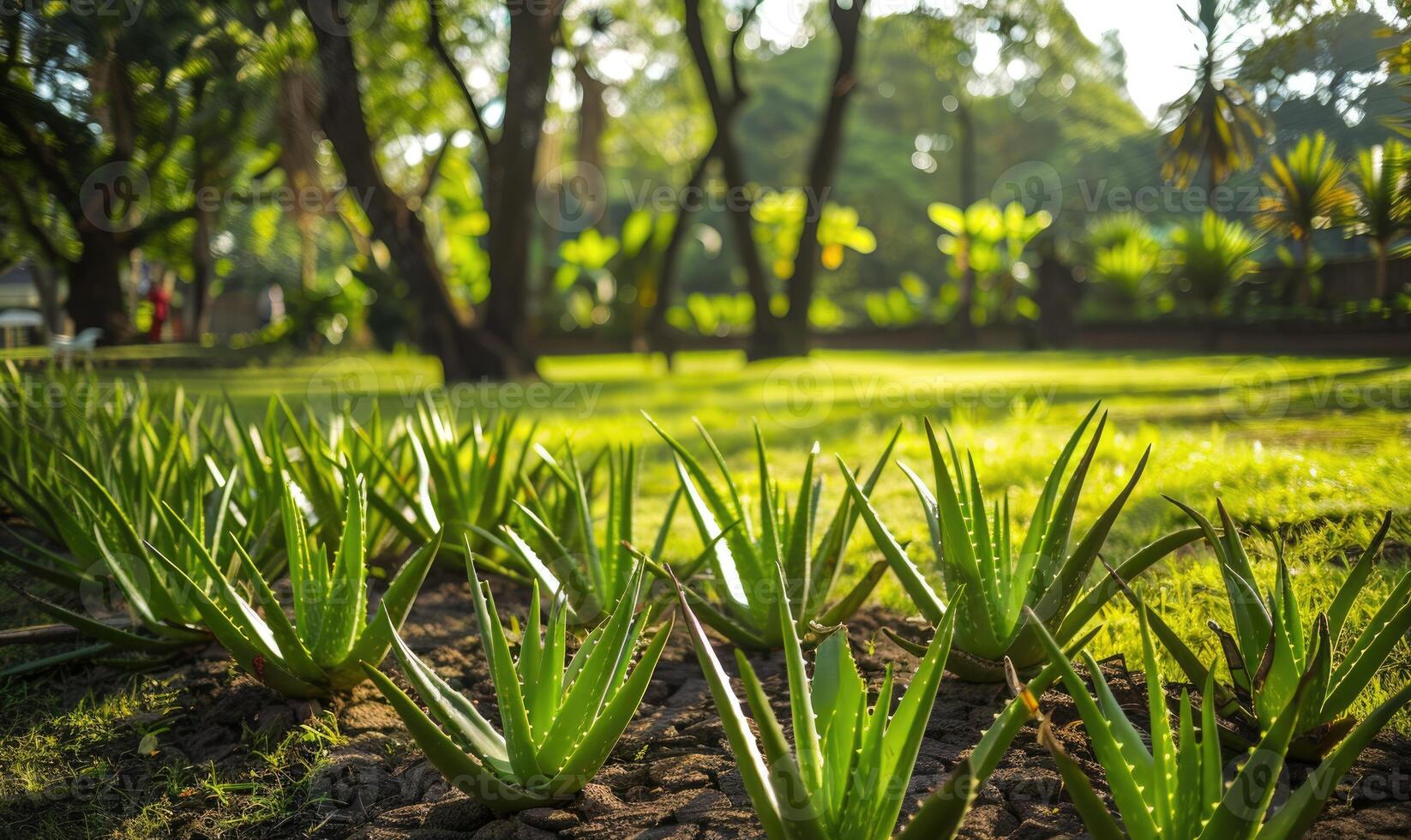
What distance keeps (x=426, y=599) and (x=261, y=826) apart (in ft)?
3.65

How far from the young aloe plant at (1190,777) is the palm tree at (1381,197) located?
1629 mm

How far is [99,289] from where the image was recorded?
14.2ft

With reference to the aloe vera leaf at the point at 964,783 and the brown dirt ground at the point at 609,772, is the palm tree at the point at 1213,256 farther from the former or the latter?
the aloe vera leaf at the point at 964,783

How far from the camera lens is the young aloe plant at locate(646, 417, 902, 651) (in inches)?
81.6

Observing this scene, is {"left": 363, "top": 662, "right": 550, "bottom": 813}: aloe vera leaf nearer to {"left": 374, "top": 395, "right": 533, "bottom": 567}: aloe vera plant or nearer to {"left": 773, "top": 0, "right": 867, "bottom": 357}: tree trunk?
{"left": 374, "top": 395, "right": 533, "bottom": 567}: aloe vera plant

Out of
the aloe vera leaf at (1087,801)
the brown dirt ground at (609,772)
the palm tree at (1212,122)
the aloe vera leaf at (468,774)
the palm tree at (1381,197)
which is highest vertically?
the palm tree at (1212,122)

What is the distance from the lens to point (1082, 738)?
1.62m

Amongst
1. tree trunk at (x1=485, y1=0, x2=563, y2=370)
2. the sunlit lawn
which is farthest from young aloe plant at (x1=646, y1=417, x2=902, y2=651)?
tree trunk at (x1=485, y1=0, x2=563, y2=370)

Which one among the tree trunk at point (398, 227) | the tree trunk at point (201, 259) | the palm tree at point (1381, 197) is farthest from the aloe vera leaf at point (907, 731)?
the tree trunk at point (398, 227)

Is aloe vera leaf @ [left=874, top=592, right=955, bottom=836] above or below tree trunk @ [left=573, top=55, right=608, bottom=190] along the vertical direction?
below

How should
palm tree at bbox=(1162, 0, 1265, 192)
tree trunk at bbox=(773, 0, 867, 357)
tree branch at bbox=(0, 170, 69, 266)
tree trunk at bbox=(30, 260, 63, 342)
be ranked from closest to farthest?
palm tree at bbox=(1162, 0, 1265, 192), tree branch at bbox=(0, 170, 69, 266), tree trunk at bbox=(30, 260, 63, 342), tree trunk at bbox=(773, 0, 867, 357)

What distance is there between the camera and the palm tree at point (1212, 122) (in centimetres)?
283

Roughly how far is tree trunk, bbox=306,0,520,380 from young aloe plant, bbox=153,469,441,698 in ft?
21.6

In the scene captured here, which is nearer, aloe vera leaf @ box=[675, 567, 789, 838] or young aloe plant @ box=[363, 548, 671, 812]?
aloe vera leaf @ box=[675, 567, 789, 838]
